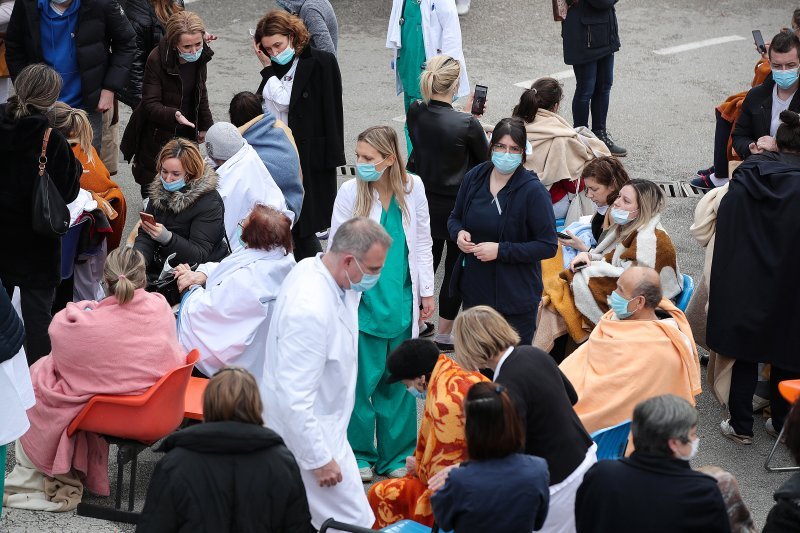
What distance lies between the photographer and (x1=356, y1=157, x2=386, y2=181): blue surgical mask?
20.3ft

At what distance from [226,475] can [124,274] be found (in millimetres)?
1917

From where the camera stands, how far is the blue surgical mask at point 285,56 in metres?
8.11

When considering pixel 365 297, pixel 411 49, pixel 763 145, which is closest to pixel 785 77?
pixel 763 145

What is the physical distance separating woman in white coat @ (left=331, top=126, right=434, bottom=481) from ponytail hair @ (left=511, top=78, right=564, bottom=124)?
175 centimetres

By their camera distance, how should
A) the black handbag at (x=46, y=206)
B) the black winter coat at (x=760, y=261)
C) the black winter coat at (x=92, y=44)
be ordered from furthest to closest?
the black winter coat at (x=92, y=44)
the black winter coat at (x=760, y=261)
the black handbag at (x=46, y=206)

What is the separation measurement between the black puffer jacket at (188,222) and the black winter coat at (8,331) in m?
1.63

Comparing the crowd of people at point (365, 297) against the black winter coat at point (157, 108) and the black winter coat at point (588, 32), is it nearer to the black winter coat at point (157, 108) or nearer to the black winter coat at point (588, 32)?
the black winter coat at point (157, 108)

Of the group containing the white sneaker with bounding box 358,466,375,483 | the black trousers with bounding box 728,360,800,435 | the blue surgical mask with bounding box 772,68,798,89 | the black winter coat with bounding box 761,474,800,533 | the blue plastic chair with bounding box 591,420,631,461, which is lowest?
the white sneaker with bounding box 358,466,375,483

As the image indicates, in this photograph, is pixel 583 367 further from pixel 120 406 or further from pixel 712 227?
pixel 120 406

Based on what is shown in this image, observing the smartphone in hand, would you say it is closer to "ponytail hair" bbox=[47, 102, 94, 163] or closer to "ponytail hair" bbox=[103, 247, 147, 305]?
"ponytail hair" bbox=[47, 102, 94, 163]

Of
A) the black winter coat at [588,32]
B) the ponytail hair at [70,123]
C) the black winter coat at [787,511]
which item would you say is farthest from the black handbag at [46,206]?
the black winter coat at [588,32]

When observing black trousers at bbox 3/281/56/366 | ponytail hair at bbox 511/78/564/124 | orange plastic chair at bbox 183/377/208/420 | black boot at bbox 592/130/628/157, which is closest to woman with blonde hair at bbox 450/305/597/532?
orange plastic chair at bbox 183/377/208/420

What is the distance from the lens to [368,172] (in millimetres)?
6203

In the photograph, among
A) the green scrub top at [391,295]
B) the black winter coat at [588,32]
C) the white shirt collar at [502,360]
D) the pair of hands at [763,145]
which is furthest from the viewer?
the black winter coat at [588,32]
